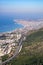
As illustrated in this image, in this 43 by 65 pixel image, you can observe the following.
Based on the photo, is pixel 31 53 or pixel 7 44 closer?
pixel 31 53

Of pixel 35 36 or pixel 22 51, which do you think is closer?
pixel 22 51

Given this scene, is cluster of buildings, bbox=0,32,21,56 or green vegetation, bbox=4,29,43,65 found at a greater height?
green vegetation, bbox=4,29,43,65

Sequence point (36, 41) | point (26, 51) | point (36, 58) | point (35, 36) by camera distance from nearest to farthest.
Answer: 1. point (36, 58)
2. point (26, 51)
3. point (36, 41)
4. point (35, 36)

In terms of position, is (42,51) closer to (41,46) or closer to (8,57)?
(41,46)

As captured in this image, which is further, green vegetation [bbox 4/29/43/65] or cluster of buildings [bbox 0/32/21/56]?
cluster of buildings [bbox 0/32/21/56]

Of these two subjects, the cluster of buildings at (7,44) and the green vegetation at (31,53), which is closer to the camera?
the green vegetation at (31,53)

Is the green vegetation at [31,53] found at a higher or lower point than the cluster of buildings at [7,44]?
higher

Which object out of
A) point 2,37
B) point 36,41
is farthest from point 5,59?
point 2,37

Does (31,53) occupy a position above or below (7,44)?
above
